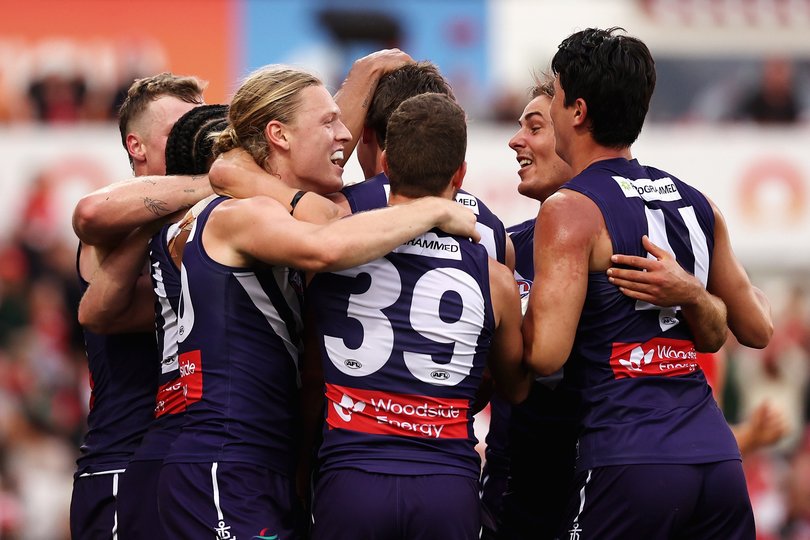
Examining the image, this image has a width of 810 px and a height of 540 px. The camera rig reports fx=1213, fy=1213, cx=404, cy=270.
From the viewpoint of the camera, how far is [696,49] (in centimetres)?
2353

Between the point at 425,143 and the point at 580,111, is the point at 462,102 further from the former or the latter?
the point at 425,143

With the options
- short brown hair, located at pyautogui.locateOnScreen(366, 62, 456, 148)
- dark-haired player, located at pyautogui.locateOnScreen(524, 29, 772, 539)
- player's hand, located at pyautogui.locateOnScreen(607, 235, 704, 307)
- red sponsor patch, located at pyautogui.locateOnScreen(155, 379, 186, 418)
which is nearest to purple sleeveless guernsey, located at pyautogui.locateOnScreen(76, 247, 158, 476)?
red sponsor patch, located at pyautogui.locateOnScreen(155, 379, 186, 418)

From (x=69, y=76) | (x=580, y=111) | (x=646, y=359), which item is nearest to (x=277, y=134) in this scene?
(x=580, y=111)

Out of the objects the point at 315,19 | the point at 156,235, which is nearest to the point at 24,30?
the point at 315,19

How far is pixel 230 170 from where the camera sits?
5215 millimetres

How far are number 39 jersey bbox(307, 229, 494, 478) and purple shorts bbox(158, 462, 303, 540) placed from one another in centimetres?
33

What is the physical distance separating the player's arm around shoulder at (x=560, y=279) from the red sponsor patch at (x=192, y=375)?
138 centimetres

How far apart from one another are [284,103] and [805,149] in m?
13.4

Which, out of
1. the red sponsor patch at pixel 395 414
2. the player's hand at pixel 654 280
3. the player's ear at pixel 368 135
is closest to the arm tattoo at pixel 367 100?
the player's ear at pixel 368 135

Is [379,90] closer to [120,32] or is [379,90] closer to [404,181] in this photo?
[404,181]

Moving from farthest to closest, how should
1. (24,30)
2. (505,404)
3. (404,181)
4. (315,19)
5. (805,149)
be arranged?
(315,19) < (24,30) < (805,149) < (505,404) < (404,181)

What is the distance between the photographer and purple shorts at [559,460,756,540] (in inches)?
195

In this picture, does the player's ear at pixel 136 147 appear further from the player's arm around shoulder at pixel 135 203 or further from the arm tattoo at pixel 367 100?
the arm tattoo at pixel 367 100

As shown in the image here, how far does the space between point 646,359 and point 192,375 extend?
1.92 metres
